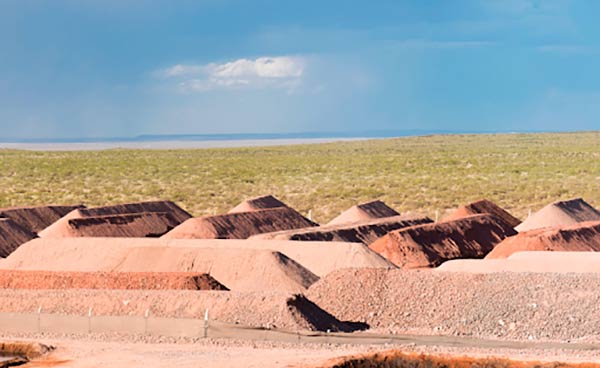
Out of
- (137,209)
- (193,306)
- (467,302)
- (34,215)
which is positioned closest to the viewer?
(193,306)

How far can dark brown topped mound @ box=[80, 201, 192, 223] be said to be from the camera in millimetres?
39562

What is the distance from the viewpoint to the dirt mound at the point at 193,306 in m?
19.1

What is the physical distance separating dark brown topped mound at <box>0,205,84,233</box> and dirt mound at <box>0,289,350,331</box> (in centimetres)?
1750

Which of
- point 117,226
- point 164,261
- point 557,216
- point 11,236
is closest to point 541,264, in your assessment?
point 164,261

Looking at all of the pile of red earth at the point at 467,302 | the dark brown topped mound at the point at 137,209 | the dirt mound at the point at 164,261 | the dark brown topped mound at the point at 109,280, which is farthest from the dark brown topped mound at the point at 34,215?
the pile of red earth at the point at 467,302

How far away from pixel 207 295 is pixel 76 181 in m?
53.0

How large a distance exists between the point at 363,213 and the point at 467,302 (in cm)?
2049

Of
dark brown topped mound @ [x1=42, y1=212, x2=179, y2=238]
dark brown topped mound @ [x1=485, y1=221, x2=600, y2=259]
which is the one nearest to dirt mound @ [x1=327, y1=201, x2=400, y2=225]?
dark brown topped mound @ [x1=42, y1=212, x2=179, y2=238]

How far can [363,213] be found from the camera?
41.4m

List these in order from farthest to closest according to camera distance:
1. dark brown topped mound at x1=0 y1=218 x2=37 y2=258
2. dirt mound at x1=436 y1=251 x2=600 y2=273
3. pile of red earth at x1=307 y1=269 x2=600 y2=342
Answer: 1. dark brown topped mound at x1=0 y1=218 x2=37 y2=258
2. dirt mound at x1=436 y1=251 x2=600 y2=273
3. pile of red earth at x1=307 y1=269 x2=600 y2=342

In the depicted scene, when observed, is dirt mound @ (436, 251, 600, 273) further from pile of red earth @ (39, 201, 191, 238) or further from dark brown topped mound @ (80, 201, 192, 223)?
dark brown topped mound @ (80, 201, 192, 223)

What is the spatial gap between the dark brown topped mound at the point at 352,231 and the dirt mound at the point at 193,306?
10584 mm

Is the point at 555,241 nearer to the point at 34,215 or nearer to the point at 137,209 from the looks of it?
the point at 137,209

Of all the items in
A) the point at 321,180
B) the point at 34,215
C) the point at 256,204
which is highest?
the point at 34,215
